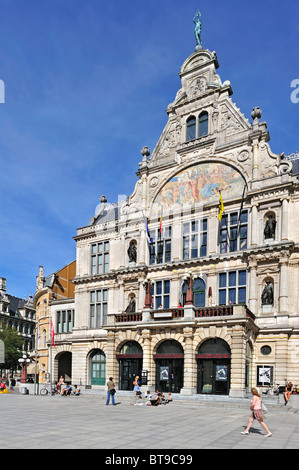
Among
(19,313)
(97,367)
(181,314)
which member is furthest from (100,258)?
(19,313)

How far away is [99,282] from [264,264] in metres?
18.4

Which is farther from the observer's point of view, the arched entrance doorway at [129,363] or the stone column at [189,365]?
the arched entrance doorway at [129,363]

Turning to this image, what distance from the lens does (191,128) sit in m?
43.0

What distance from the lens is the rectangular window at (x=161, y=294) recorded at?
40625 mm

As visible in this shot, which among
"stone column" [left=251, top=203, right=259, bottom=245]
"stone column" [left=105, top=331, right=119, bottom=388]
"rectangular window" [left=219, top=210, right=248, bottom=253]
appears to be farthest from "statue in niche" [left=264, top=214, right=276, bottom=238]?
"stone column" [left=105, top=331, right=119, bottom=388]

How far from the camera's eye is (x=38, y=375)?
55812 millimetres

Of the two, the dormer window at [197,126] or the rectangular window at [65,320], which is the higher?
the dormer window at [197,126]

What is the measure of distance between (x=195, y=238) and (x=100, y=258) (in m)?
12.1

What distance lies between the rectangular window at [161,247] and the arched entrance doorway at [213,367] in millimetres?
10761

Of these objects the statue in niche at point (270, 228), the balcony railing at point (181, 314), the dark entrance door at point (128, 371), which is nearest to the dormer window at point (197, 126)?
the statue in niche at point (270, 228)

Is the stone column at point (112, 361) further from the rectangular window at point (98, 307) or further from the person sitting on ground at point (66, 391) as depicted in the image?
the rectangular window at point (98, 307)

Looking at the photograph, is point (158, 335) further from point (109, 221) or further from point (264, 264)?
point (109, 221)

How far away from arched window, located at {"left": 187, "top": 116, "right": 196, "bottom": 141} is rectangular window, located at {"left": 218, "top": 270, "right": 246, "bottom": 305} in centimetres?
1418

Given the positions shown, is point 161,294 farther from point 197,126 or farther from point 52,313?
point 52,313
